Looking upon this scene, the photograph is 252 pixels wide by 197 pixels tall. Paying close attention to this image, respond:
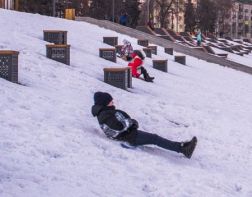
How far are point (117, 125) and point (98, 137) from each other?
336 mm

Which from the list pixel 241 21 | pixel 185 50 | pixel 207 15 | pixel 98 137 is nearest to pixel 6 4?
pixel 185 50

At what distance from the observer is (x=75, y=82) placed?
12.5 m

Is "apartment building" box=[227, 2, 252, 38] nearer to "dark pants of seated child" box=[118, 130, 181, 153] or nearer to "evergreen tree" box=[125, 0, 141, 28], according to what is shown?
"evergreen tree" box=[125, 0, 141, 28]

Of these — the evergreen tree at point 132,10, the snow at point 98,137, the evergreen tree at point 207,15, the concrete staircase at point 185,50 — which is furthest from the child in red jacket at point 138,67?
the evergreen tree at point 207,15

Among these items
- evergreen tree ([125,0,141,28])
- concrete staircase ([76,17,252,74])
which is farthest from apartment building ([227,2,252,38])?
concrete staircase ([76,17,252,74])

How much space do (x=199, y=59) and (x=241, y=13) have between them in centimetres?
15655

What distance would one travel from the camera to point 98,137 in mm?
8352

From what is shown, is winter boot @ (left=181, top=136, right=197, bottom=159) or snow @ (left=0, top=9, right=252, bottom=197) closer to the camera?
snow @ (left=0, top=9, right=252, bottom=197)

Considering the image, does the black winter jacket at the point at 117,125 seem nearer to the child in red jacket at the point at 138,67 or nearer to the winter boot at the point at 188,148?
the winter boot at the point at 188,148

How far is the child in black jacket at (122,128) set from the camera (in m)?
8.25

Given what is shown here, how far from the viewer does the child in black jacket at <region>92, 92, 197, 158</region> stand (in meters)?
8.25

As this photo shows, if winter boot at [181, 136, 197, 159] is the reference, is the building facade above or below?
above

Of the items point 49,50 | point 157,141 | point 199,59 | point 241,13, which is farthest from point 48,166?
point 241,13

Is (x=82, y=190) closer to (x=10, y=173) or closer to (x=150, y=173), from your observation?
(x=10, y=173)
